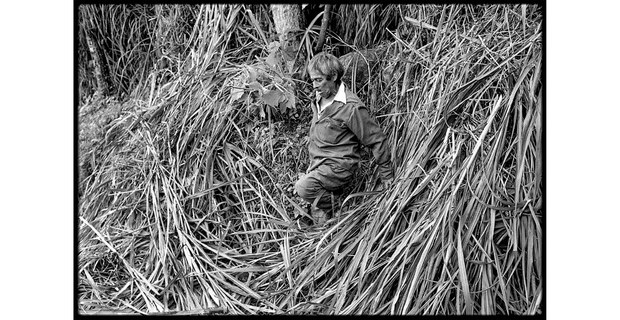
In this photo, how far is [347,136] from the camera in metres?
3.13

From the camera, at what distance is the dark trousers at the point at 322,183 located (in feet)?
10.3

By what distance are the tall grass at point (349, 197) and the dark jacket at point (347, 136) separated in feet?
0.63

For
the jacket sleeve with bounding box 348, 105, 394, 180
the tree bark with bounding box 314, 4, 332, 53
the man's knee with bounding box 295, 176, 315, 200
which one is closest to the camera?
the jacket sleeve with bounding box 348, 105, 394, 180

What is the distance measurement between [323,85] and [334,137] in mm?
274

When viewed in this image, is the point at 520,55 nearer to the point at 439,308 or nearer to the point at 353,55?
the point at 353,55

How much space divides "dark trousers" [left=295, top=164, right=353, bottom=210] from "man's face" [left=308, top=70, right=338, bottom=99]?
375 mm

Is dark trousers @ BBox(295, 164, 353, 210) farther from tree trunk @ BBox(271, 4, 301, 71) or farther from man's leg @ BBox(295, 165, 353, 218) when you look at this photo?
tree trunk @ BBox(271, 4, 301, 71)

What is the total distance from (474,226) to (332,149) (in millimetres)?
813

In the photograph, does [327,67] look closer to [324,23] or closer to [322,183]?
[322,183]

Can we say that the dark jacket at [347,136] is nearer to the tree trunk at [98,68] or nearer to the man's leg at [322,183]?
the man's leg at [322,183]

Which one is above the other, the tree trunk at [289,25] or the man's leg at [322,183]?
the tree trunk at [289,25]

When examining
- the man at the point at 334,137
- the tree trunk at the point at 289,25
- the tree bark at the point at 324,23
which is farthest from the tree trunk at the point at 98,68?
the man at the point at 334,137

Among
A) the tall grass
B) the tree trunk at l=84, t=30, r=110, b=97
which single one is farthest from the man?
the tree trunk at l=84, t=30, r=110, b=97

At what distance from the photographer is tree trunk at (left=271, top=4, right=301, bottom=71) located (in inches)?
148
